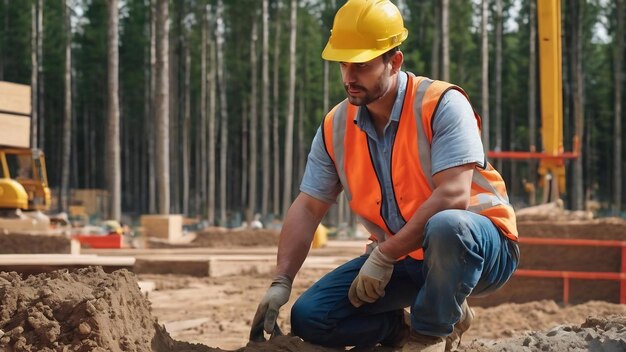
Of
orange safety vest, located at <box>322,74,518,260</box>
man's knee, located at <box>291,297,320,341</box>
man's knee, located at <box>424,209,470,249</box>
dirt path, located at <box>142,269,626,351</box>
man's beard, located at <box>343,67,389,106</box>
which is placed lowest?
dirt path, located at <box>142,269,626,351</box>

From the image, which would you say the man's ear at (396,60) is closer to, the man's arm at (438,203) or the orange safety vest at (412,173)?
the orange safety vest at (412,173)

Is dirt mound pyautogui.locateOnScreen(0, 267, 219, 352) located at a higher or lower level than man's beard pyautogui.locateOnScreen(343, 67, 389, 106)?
lower

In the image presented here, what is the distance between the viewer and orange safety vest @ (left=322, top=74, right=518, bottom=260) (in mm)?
3777

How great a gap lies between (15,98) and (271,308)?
39.4 feet

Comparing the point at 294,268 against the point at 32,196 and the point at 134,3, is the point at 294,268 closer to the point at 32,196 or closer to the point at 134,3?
the point at 32,196

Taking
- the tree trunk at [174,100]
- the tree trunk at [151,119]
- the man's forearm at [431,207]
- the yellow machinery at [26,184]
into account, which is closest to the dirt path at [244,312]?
the man's forearm at [431,207]

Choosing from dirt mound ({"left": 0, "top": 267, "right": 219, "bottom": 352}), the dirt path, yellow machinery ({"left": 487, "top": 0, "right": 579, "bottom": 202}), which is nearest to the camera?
dirt mound ({"left": 0, "top": 267, "right": 219, "bottom": 352})

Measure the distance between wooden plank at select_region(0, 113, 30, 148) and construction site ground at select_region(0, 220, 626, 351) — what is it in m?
2.48

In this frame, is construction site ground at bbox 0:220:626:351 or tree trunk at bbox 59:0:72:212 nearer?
construction site ground at bbox 0:220:626:351

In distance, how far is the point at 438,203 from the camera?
358cm

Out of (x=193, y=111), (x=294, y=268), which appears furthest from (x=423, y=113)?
(x=193, y=111)

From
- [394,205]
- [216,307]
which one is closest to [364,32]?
[394,205]

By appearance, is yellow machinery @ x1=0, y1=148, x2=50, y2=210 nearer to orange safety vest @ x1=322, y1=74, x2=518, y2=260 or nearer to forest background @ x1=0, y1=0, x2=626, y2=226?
forest background @ x1=0, y1=0, x2=626, y2=226

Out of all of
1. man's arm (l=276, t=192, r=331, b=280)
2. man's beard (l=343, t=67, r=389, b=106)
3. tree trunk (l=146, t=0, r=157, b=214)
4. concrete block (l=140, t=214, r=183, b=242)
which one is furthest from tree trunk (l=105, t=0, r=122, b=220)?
man's beard (l=343, t=67, r=389, b=106)
